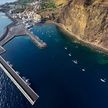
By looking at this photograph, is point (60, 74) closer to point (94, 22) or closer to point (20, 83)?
point (20, 83)

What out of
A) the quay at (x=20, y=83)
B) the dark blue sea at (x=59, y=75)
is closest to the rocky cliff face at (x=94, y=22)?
the dark blue sea at (x=59, y=75)

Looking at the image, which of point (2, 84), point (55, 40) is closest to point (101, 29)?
point (55, 40)

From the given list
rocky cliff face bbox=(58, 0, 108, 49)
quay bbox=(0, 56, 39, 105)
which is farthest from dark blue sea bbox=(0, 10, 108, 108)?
rocky cliff face bbox=(58, 0, 108, 49)

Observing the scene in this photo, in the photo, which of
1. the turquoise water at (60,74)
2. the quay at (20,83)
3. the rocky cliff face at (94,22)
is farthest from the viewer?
the rocky cliff face at (94,22)

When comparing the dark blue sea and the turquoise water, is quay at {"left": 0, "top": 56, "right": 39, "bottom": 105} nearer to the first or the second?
the dark blue sea

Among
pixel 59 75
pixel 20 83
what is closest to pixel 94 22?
pixel 59 75

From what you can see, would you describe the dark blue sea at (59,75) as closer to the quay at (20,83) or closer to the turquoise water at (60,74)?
the turquoise water at (60,74)

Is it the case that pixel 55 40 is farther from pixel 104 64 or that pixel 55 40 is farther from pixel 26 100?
pixel 26 100
